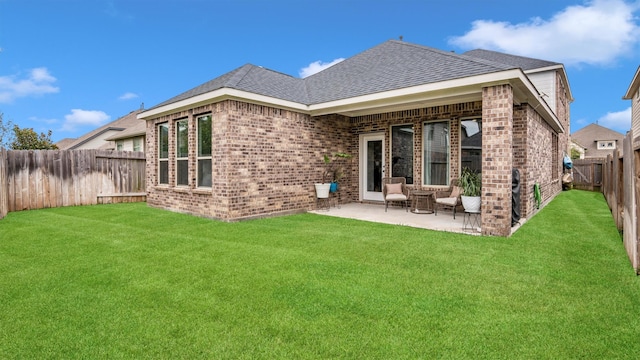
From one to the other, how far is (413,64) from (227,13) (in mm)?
8650

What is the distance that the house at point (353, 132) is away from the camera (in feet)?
19.7

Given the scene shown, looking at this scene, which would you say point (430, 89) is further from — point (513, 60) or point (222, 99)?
point (513, 60)

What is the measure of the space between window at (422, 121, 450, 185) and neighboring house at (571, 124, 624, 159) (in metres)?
42.0

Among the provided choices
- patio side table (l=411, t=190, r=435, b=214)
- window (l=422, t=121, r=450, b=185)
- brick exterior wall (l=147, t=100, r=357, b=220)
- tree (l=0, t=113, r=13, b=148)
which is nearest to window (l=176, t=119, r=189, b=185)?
brick exterior wall (l=147, t=100, r=357, b=220)

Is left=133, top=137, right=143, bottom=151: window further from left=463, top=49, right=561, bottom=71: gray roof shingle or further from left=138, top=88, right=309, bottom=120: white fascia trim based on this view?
left=463, top=49, right=561, bottom=71: gray roof shingle

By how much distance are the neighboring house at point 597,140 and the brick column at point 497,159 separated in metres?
44.3

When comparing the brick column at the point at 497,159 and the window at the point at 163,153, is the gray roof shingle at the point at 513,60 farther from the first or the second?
the window at the point at 163,153

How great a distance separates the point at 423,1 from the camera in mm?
10859

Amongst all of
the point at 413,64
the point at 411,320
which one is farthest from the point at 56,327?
the point at 413,64

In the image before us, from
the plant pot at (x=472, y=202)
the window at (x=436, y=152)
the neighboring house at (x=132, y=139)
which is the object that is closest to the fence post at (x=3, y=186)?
the neighboring house at (x=132, y=139)

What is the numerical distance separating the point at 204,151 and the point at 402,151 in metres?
5.66

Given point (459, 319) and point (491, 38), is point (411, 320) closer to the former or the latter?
point (459, 319)

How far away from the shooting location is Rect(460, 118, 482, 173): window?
27.4ft

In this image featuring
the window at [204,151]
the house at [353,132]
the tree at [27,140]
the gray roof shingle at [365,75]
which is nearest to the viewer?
the house at [353,132]
